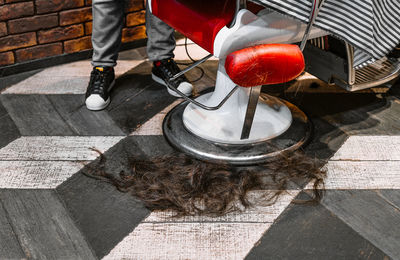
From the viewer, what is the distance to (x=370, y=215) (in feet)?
4.76

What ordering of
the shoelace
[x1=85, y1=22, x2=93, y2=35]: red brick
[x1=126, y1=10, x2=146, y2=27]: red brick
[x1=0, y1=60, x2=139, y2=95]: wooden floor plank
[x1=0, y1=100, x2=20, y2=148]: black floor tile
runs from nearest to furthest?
[x1=0, y1=100, x2=20, y2=148]: black floor tile
the shoelace
[x1=0, y1=60, x2=139, y2=95]: wooden floor plank
[x1=85, y1=22, x2=93, y2=35]: red brick
[x1=126, y1=10, x2=146, y2=27]: red brick

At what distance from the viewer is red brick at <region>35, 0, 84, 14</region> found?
7.66ft

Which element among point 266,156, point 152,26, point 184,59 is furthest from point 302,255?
point 184,59

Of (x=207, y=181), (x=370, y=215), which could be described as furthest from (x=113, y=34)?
(x=370, y=215)

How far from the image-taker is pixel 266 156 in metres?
1.69

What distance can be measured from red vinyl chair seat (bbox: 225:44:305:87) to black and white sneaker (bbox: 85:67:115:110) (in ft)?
2.86

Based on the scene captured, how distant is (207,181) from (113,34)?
0.90 m

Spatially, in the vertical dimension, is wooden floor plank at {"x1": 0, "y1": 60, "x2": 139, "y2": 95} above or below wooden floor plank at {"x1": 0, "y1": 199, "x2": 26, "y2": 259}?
below

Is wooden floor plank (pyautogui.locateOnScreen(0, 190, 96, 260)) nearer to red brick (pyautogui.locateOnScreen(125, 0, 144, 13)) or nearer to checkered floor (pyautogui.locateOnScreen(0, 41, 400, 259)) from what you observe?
checkered floor (pyautogui.locateOnScreen(0, 41, 400, 259))

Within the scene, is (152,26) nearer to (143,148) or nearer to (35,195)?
(143,148)

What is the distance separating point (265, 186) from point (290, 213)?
15cm

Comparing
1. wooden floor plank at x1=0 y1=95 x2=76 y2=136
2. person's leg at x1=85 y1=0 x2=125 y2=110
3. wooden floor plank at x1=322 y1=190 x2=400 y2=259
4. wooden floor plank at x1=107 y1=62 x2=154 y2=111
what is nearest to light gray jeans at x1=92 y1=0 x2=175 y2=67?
person's leg at x1=85 y1=0 x2=125 y2=110

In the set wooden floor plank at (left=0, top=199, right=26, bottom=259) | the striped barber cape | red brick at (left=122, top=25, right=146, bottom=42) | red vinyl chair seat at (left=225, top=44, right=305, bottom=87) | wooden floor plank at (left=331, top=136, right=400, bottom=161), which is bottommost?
red brick at (left=122, top=25, right=146, bottom=42)

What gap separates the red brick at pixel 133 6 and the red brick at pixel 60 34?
0.95ft
